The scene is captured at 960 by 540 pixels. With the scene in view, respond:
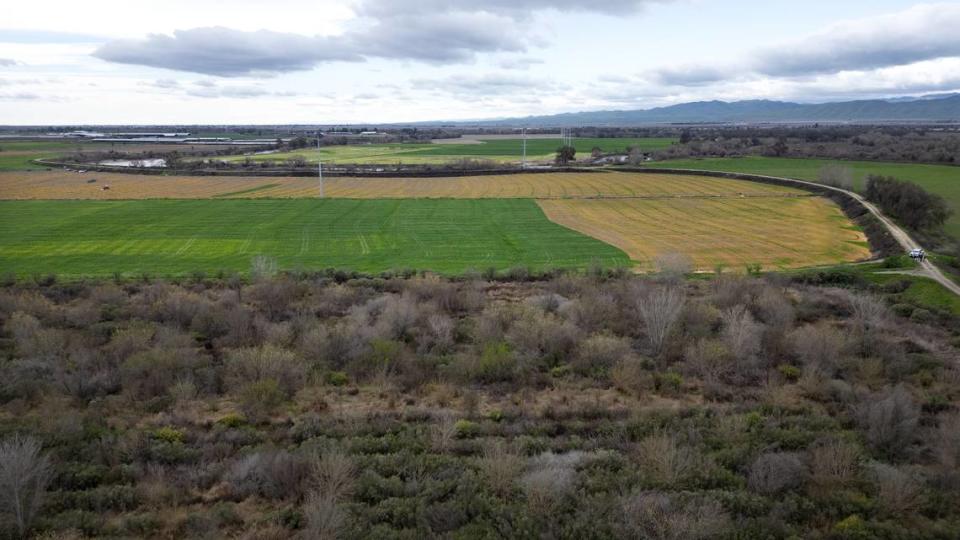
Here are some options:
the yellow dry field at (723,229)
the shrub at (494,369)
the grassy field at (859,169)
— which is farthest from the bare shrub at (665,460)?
the grassy field at (859,169)

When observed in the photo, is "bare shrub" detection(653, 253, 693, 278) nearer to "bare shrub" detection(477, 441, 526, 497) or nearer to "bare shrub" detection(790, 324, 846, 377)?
"bare shrub" detection(790, 324, 846, 377)

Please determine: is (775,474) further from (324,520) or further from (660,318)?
(660,318)

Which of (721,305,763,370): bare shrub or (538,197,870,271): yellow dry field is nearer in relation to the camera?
(721,305,763,370): bare shrub

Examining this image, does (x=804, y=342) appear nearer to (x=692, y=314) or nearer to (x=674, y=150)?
(x=692, y=314)

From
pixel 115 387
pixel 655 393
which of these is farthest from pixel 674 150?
pixel 115 387

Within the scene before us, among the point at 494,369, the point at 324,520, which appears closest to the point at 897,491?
the point at 494,369

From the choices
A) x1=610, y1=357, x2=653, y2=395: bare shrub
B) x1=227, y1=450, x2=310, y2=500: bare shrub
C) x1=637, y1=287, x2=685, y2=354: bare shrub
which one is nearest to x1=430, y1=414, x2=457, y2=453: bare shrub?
x1=227, y1=450, x2=310, y2=500: bare shrub
